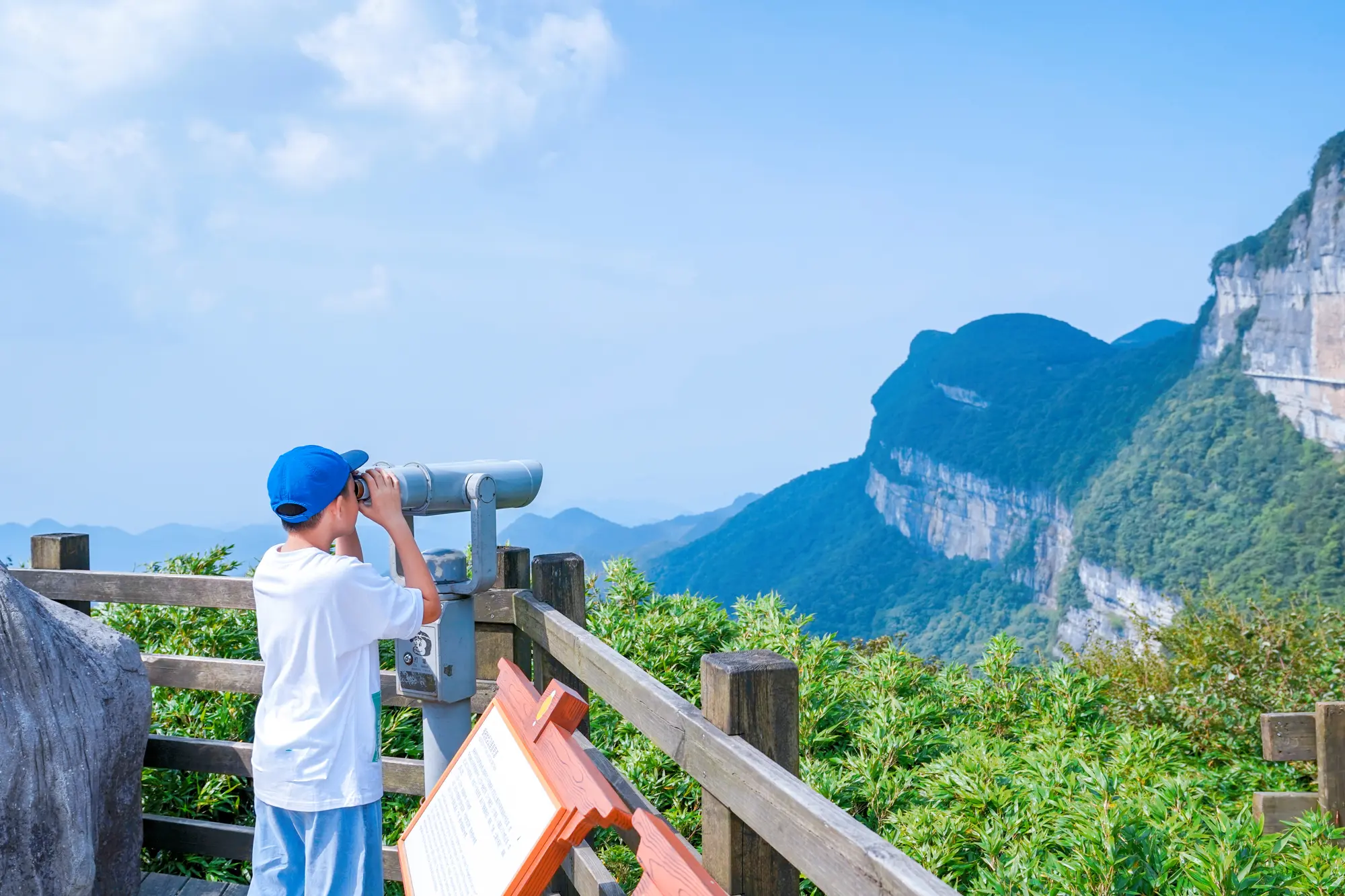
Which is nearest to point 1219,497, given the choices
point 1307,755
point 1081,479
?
point 1081,479

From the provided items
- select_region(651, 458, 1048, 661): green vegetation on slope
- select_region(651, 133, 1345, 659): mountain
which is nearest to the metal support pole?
select_region(651, 133, 1345, 659): mountain

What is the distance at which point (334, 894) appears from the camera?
257 cm

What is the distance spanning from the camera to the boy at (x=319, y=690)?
2.50 m

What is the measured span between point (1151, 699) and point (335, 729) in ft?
16.0

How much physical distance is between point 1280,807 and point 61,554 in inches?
196

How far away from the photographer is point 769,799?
1.84m

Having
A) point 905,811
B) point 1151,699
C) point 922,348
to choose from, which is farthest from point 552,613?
point 922,348

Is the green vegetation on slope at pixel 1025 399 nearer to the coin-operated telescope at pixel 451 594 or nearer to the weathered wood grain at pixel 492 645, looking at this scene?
the weathered wood grain at pixel 492 645

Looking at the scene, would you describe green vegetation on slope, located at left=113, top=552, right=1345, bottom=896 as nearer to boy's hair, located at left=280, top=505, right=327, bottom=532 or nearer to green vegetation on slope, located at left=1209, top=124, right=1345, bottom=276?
boy's hair, located at left=280, top=505, right=327, bottom=532

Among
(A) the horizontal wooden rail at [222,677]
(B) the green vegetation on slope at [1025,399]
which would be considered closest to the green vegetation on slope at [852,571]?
(B) the green vegetation on slope at [1025,399]

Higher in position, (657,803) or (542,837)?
(542,837)

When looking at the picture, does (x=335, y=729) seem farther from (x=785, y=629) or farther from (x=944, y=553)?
(x=944, y=553)

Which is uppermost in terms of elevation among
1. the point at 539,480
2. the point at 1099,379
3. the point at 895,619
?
the point at 1099,379

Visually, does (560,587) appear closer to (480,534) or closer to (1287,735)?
(480,534)
